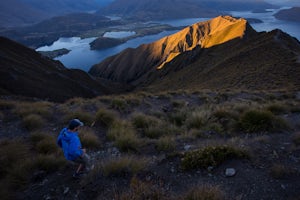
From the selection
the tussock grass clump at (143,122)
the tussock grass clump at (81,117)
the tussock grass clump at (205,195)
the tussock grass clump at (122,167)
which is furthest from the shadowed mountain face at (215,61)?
the tussock grass clump at (205,195)

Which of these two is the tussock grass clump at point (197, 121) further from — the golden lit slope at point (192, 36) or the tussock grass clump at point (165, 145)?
the golden lit slope at point (192, 36)

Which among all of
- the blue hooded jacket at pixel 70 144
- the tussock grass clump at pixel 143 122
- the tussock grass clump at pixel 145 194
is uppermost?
the blue hooded jacket at pixel 70 144

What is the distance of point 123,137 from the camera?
6609mm

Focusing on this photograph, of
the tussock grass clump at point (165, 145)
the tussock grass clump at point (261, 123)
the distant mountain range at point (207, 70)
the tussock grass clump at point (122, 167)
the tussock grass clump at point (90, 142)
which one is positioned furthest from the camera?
the distant mountain range at point (207, 70)

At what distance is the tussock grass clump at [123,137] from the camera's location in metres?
6.40

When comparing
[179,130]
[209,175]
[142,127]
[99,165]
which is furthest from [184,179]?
[142,127]

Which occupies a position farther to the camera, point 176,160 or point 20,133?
point 20,133

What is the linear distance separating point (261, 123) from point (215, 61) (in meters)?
50.6

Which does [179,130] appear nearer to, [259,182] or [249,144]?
[249,144]

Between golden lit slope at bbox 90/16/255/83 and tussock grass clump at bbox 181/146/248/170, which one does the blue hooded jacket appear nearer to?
tussock grass clump at bbox 181/146/248/170

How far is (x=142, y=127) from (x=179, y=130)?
4.96ft

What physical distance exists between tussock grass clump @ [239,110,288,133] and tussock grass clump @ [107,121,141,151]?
354cm

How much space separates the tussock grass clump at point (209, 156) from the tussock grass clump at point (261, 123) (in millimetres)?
2317

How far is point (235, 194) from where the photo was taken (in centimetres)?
394
